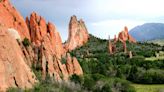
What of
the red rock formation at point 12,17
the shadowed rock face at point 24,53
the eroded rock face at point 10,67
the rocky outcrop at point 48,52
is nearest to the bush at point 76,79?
the rocky outcrop at point 48,52

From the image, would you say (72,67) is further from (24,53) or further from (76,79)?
(24,53)

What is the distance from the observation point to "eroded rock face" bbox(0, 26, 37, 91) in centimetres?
5431

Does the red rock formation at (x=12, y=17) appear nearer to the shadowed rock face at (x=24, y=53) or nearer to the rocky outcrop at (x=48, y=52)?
the shadowed rock face at (x=24, y=53)

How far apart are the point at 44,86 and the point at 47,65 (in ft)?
36.2

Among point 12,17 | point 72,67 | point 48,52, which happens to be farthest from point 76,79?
point 12,17

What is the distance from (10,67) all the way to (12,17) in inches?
1460

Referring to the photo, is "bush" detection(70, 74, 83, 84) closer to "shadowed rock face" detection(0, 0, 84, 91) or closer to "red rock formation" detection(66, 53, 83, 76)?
"shadowed rock face" detection(0, 0, 84, 91)

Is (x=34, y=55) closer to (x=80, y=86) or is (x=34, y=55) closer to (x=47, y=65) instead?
(x=47, y=65)

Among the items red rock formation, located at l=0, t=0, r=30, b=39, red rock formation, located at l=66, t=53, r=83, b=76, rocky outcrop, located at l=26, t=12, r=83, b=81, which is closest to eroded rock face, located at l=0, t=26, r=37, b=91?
rocky outcrop, located at l=26, t=12, r=83, b=81

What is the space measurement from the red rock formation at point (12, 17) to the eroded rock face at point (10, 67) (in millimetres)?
26667

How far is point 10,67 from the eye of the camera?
2233 inches

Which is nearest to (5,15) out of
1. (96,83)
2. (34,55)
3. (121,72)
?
(34,55)

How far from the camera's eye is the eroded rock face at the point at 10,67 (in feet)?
178

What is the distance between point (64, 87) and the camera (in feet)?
228
